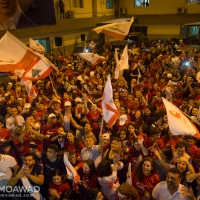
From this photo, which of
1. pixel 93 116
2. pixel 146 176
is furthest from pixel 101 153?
pixel 93 116

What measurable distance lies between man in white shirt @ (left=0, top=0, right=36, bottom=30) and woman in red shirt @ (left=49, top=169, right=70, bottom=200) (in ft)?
40.2

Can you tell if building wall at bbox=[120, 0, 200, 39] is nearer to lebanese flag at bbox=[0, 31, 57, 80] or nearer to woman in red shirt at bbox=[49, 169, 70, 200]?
lebanese flag at bbox=[0, 31, 57, 80]

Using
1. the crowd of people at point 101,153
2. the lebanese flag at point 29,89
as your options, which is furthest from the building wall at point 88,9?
the crowd of people at point 101,153

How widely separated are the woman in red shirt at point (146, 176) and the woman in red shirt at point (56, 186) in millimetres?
1066

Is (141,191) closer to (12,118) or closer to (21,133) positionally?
(21,133)

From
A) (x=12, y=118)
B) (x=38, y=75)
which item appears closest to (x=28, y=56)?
(x=38, y=75)

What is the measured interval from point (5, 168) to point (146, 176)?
7.29ft

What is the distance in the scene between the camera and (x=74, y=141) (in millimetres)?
4527

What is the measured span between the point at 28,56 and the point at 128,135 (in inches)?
114

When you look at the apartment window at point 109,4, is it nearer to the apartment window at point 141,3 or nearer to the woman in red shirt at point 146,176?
the apartment window at point 141,3

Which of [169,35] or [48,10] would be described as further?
[169,35]

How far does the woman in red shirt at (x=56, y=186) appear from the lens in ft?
11.1

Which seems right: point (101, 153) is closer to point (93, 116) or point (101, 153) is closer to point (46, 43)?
point (93, 116)

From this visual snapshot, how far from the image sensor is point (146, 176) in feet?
11.4
